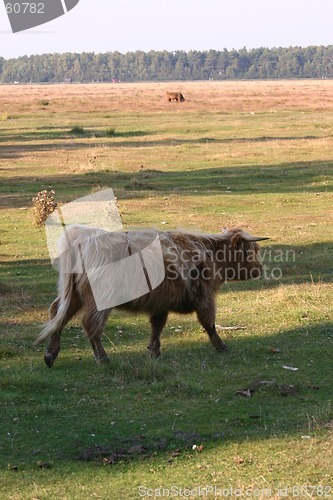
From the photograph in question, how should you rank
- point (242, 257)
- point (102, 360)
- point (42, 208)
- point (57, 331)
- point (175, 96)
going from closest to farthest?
point (57, 331) → point (102, 360) → point (242, 257) → point (42, 208) → point (175, 96)

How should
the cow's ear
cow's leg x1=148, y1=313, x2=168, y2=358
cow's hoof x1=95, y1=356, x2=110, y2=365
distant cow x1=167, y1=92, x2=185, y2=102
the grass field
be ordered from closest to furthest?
the grass field → cow's hoof x1=95, y1=356, x2=110, y2=365 → cow's leg x1=148, y1=313, x2=168, y2=358 → the cow's ear → distant cow x1=167, y1=92, x2=185, y2=102

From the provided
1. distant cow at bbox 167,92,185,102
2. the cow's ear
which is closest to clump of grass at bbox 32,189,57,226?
the cow's ear

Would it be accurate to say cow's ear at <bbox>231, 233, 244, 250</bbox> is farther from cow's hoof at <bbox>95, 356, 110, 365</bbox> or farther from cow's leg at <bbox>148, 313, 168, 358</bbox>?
cow's hoof at <bbox>95, 356, 110, 365</bbox>

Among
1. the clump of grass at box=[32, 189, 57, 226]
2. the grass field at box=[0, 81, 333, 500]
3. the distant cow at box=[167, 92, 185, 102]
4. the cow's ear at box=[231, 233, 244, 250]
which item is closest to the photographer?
the grass field at box=[0, 81, 333, 500]

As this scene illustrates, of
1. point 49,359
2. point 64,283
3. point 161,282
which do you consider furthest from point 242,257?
point 49,359

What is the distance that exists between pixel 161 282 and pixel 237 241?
1372mm

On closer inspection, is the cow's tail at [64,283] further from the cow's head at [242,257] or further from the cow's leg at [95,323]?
the cow's head at [242,257]

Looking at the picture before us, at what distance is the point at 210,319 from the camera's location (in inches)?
334

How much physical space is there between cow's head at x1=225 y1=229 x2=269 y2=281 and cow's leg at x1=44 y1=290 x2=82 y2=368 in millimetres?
2015

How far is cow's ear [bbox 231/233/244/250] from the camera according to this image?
8.84 meters

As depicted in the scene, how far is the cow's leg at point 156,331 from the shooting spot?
8367mm

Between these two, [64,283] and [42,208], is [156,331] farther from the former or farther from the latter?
[42,208]

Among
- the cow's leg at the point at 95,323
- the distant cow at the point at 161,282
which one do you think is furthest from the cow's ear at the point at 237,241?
the cow's leg at the point at 95,323

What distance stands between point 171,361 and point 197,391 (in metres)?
0.94
